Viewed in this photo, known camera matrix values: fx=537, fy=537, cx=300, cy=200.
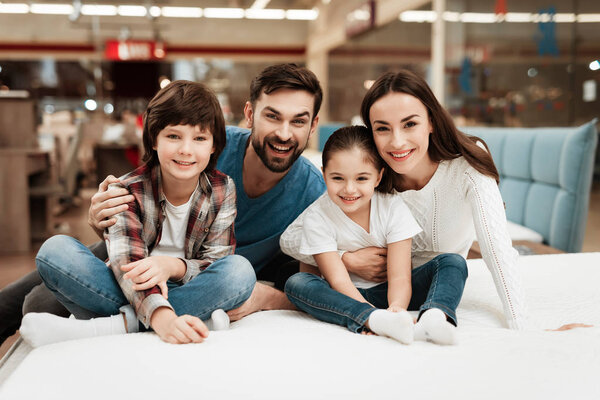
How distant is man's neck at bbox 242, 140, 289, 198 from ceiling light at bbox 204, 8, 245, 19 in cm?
1241

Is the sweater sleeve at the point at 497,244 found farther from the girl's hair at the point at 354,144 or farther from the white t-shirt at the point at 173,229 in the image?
the white t-shirt at the point at 173,229

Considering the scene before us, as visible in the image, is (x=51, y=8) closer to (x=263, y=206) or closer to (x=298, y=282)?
(x=263, y=206)

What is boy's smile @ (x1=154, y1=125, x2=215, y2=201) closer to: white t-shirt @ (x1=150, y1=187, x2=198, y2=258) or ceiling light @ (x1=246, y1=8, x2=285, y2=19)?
white t-shirt @ (x1=150, y1=187, x2=198, y2=258)

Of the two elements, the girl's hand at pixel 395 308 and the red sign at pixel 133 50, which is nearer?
the girl's hand at pixel 395 308

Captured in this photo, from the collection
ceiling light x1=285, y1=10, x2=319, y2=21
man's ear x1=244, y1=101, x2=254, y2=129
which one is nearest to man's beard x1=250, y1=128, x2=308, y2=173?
man's ear x1=244, y1=101, x2=254, y2=129

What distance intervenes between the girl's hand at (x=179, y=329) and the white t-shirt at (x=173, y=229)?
337mm

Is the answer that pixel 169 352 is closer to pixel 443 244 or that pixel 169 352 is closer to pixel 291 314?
pixel 291 314

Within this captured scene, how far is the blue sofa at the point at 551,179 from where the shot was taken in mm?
2535

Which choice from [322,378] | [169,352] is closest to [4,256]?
[169,352]

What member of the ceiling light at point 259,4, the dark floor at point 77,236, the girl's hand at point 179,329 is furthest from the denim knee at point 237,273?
the ceiling light at point 259,4

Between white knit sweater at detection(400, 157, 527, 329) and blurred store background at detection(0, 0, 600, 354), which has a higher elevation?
blurred store background at detection(0, 0, 600, 354)

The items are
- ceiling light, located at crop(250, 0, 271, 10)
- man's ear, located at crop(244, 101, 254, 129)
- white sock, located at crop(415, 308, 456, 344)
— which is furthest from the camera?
ceiling light, located at crop(250, 0, 271, 10)

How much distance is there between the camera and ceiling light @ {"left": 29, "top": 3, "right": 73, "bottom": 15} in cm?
1264

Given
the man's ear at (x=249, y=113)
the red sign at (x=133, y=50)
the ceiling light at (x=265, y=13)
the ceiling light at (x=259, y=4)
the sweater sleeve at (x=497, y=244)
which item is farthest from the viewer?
the ceiling light at (x=265, y=13)
